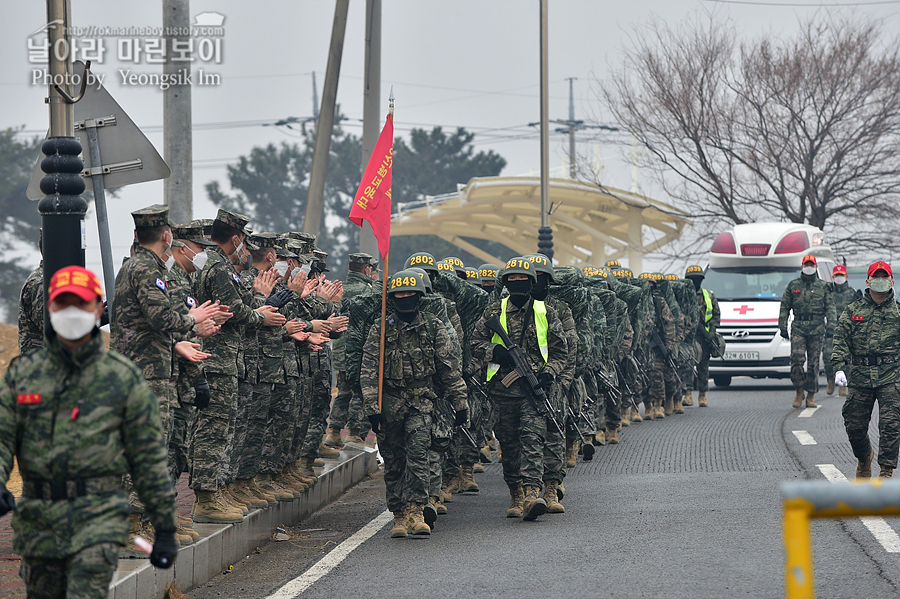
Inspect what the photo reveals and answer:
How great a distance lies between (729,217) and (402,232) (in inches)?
494

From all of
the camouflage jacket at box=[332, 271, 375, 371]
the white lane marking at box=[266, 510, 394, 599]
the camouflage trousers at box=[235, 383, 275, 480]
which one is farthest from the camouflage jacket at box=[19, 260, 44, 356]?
the camouflage jacket at box=[332, 271, 375, 371]

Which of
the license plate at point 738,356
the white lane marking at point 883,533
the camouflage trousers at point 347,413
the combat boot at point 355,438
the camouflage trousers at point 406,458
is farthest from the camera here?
the license plate at point 738,356

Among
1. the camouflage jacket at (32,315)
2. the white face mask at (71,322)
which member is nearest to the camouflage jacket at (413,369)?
the camouflage jacket at (32,315)

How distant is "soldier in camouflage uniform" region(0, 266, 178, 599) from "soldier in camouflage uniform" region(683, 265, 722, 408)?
48.2 feet

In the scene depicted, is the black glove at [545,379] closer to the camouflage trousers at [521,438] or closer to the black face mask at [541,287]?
the camouflage trousers at [521,438]

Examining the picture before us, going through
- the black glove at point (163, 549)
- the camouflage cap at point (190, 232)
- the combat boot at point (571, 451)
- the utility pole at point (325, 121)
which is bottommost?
the combat boot at point (571, 451)

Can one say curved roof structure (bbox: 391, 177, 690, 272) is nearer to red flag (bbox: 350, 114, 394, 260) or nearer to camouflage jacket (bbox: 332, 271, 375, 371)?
camouflage jacket (bbox: 332, 271, 375, 371)

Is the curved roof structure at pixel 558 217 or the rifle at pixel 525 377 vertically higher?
the curved roof structure at pixel 558 217

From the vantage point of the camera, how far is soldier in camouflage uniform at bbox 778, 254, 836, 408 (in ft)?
55.3

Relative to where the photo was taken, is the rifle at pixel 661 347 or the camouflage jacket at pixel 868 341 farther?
the rifle at pixel 661 347

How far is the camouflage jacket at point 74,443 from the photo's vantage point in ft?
13.8

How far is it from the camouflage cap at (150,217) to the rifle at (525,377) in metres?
3.27

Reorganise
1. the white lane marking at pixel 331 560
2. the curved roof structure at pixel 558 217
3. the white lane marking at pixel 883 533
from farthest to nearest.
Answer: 1. the curved roof structure at pixel 558 217
2. the white lane marking at pixel 883 533
3. the white lane marking at pixel 331 560

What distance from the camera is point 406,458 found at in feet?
27.7
